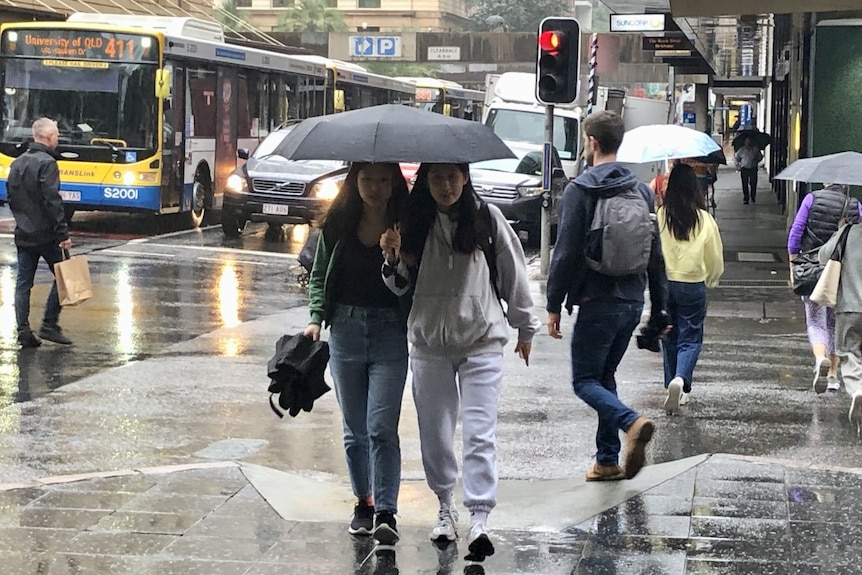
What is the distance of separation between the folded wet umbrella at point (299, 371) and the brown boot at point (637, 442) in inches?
62.2

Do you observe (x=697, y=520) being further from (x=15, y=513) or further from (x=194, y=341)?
(x=194, y=341)

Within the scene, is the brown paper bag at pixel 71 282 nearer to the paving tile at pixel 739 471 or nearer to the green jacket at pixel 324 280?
the green jacket at pixel 324 280

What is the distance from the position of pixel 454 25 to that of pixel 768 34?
282ft

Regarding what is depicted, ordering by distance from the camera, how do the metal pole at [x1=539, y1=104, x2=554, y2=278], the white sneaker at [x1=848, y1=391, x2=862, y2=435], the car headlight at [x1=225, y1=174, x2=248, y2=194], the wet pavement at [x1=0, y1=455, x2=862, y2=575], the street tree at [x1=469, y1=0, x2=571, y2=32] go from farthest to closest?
the street tree at [x1=469, y1=0, x2=571, y2=32]
the car headlight at [x1=225, y1=174, x2=248, y2=194]
the metal pole at [x1=539, y1=104, x2=554, y2=278]
the white sneaker at [x1=848, y1=391, x2=862, y2=435]
the wet pavement at [x1=0, y1=455, x2=862, y2=575]

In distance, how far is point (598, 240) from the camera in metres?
6.69

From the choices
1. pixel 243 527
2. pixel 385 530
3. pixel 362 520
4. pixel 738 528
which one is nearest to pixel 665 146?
pixel 738 528

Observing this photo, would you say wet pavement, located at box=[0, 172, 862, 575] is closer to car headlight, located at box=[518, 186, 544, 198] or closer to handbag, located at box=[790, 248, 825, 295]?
handbag, located at box=[790, 248, 825, 295]

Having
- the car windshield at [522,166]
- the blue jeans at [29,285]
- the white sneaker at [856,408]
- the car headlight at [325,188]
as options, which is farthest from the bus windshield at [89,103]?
the white sneaker at [856,408]

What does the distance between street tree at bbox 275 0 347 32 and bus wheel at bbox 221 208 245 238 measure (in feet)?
249

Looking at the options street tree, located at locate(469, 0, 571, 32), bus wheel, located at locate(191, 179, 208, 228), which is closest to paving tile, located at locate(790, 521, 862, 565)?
bus wheel, located at locate(191, 179, 208, 228)

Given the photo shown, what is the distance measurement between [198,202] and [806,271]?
15435 millimetres

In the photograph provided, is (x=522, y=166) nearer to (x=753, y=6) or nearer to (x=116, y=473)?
(x=753, y=6)

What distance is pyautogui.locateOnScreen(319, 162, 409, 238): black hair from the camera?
583 cm

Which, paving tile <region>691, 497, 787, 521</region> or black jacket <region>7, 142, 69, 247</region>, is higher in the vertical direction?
black jacket <region>7, 142, 69, 247</region>
